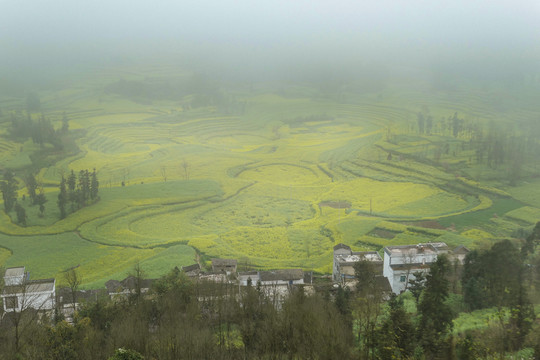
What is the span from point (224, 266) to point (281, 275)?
2692mm

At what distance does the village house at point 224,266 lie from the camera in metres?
19.0

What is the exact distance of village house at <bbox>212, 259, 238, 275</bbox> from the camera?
18984mm

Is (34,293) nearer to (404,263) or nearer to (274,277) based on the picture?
(274,277)

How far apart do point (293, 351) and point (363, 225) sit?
16.6 meters

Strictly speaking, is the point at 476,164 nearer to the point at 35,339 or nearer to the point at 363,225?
the point at 363,225

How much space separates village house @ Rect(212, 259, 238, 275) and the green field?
150cm

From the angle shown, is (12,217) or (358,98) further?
(358,98)

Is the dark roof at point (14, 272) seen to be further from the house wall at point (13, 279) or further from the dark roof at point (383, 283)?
the dark roof at point (383, 283)

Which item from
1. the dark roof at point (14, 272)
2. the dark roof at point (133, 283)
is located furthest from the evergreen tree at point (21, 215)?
the dark roof at point (133, 283)

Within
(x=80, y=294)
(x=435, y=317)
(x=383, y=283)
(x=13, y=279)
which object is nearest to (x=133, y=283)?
(x=80, y=294)

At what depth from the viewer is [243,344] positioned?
10.4m

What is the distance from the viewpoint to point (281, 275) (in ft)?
58.2

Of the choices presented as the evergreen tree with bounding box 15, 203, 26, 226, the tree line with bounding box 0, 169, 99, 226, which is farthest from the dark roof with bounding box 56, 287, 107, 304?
the tree line with bounding box 0, 169, 99, 226

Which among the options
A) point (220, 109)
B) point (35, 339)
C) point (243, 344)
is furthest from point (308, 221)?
point (220, 109)
